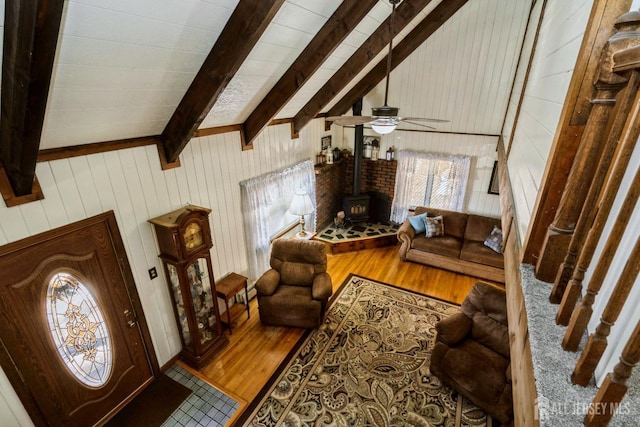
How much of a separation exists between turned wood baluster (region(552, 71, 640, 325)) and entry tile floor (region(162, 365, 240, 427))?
3.25 m

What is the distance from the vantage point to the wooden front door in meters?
2.34

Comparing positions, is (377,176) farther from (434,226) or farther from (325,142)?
(434,226)

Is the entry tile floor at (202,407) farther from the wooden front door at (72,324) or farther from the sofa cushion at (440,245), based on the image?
the sofa cushion at (440,245)

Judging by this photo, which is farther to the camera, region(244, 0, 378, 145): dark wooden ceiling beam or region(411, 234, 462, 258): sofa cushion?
region(411, 234, 462, 258): sofa cushion

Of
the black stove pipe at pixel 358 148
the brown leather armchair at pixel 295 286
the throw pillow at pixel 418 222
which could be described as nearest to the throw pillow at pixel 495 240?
the throw pillow at pixel 418 222

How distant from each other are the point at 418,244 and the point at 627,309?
16.1 ft

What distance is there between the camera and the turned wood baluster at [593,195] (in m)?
0.89

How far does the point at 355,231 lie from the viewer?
22.1ft

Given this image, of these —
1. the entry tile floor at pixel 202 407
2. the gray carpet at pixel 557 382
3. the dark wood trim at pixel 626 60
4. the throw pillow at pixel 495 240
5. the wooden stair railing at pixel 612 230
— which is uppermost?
the dark wood trim at pixel 626 60

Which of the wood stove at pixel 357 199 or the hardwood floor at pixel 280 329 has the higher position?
the wood stove at pixel 357 199

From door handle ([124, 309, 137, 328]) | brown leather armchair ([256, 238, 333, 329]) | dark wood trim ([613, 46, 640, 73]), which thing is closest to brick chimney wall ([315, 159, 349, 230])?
brown leather armchair ([256, 238, 333, 329])

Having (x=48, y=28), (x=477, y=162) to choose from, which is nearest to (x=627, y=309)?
(x=48, y=28)

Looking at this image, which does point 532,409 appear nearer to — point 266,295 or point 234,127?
point 266,295

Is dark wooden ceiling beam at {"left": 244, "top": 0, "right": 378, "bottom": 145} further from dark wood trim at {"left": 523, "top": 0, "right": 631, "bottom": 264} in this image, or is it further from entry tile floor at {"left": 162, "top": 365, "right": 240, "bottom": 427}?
entry tile floor at {"left": 162, "top": 365, "right": 240, "bottom": 427}
